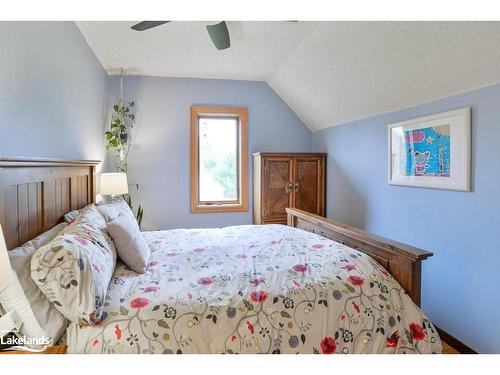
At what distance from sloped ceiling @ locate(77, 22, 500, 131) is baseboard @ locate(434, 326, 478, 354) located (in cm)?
181

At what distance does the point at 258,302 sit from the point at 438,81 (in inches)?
81.4

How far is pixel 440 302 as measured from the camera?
2.48 metres

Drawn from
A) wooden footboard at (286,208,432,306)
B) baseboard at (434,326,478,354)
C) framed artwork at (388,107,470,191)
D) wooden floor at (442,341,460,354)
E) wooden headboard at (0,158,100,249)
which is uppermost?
framed artwork at (388,107,470,191)

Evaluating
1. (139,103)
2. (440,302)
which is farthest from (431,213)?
(139,103)

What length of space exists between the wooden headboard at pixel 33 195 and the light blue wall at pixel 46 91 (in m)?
0.11

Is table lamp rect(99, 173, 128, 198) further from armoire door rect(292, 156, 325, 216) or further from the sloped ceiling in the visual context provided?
armoire door rect(292, 156, 325, 216)

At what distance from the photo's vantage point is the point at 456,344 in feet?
7.55

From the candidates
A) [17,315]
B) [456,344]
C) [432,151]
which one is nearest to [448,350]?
[456,344]

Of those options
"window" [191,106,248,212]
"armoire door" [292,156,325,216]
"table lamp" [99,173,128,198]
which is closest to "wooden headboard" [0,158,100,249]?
"table lamp" [99,173,128,198]

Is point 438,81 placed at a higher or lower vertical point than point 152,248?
higher

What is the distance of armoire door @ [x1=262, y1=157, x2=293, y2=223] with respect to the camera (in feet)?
12.6

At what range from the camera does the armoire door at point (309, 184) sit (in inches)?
155

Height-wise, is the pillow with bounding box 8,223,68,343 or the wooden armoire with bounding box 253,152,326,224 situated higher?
the wooden armoire with bounding box 253,152,326,224
